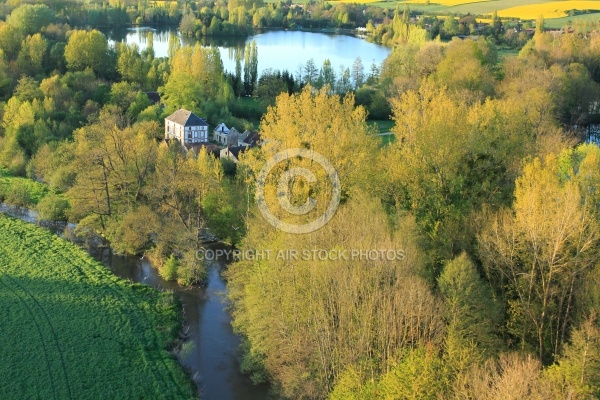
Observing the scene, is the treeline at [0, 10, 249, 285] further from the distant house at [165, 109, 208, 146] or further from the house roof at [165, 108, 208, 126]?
the house roof at [165, 108, 208, 126]

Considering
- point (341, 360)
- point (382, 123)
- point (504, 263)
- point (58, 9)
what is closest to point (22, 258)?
point (341, 360)

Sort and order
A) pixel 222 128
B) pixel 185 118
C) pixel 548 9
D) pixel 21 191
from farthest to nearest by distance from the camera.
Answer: pixel 548 9, pixel 222 128, pixel 185 118, pixel 21 191

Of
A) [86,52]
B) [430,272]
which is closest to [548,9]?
[86,52]

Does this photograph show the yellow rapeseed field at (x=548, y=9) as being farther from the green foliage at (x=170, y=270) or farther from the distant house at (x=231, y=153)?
the green foliage at (x=170, y=270)

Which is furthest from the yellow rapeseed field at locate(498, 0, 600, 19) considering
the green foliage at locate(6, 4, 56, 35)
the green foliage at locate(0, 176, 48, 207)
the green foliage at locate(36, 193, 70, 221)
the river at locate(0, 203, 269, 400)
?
the river at locate(0, 203, 269, 400)

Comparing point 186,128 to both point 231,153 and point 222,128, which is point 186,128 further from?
point 231,153

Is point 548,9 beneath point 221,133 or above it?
above
